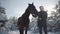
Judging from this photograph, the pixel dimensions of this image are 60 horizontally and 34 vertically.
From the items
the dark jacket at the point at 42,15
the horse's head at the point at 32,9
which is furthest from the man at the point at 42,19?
the horse's head at the point at 32,9

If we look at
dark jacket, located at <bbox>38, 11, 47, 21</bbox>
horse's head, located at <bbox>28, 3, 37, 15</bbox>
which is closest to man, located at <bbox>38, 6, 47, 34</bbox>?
dark jacket, located at <bbox>38, 11, 47, 21</bbox>

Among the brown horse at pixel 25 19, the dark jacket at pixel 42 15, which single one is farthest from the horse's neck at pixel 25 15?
the dark jacket at pixel 42 15

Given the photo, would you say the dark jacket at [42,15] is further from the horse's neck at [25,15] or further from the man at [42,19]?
the horse's neck at [25,15]

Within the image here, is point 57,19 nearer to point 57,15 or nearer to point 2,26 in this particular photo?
point 57,15

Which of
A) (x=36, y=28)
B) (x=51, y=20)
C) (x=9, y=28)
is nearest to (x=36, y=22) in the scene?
(x=36, y=28)

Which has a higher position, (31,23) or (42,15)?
(42,15)

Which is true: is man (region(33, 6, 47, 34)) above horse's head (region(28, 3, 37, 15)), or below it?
below

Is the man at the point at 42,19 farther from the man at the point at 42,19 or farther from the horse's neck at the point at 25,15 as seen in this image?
the horse's neck at the point at 25,15

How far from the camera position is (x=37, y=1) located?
2.26 metres

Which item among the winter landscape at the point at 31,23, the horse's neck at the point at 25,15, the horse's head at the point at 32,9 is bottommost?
the winter landscape at the point at 31,23

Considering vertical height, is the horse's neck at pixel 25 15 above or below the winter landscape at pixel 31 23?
above

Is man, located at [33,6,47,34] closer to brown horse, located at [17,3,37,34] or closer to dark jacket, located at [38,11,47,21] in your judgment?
dark jacket, located at [38,11,47,21]

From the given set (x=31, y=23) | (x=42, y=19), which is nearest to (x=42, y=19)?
(x=42, y=19)

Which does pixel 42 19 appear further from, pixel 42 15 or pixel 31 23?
pixel 31 23
